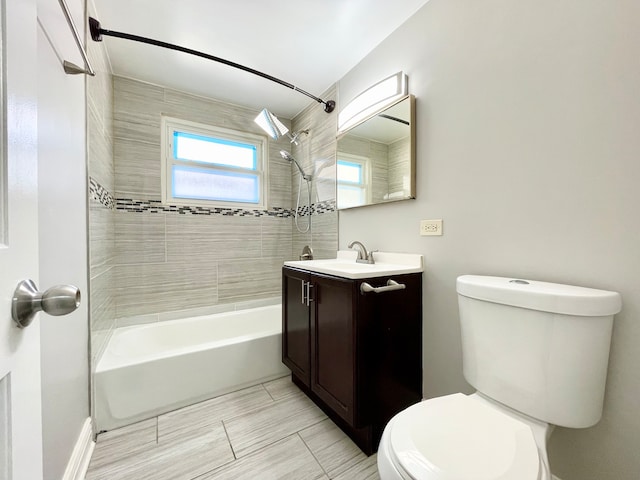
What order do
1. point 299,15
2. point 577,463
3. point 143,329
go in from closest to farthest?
point 577,463, point 299,15, point 143,329

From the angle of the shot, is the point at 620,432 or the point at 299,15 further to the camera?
the point at 299,15

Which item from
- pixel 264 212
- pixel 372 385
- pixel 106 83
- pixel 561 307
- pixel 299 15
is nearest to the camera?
pixel 561 307

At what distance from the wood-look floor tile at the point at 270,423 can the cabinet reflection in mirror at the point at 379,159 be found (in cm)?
137

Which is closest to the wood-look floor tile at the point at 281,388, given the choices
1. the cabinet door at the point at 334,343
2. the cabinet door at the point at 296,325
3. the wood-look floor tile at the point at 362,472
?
the cabinet door at the point at 296,325

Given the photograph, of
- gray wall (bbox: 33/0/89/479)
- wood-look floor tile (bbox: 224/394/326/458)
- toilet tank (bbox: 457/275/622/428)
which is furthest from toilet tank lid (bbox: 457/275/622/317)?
gray wall (bbox: 33/0/89/479)

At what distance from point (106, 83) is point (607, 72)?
8.77 ft

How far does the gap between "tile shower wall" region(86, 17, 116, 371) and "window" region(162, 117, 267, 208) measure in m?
0.42

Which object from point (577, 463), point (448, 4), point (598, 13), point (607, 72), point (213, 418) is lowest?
point (213, 418)

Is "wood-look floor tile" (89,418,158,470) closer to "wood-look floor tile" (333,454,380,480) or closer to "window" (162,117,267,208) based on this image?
"wood-look floor tile" (333,454,380,480)

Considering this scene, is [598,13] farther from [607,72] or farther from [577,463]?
[577,463]

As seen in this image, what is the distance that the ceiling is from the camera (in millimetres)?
1475

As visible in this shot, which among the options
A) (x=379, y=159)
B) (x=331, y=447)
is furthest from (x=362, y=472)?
(x=379, y=159)

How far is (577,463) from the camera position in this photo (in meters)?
0.99

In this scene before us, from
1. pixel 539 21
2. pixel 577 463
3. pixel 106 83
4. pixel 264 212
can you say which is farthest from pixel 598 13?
pixel 106 83
